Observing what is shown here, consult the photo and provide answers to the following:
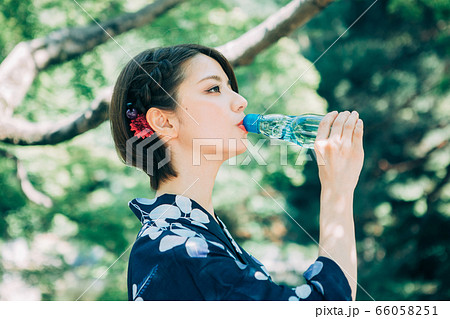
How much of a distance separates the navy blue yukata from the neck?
0.26m

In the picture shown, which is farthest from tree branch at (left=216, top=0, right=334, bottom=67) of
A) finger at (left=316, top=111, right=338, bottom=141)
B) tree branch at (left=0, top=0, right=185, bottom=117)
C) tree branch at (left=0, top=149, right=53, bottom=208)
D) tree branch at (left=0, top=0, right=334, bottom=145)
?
tree branch at (left=0, top=149, right=53, bottom=208)

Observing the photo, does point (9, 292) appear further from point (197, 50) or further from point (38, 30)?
point (197, 50)

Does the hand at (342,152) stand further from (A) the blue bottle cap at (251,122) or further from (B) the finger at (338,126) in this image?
(A) the blue bottle cap at (251,122)

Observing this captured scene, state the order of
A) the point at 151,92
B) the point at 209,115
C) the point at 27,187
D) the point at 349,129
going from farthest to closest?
1. the point at 27,187
2. the point at 151,92
3. the point at 209,115
4. the point at 349,129

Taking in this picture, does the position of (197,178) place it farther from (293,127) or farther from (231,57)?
(231,57)

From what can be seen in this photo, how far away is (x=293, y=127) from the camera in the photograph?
5.43 feet

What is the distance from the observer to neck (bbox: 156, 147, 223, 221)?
1.40 meters

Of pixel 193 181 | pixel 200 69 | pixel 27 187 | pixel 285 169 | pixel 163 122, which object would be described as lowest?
pixel 285 169

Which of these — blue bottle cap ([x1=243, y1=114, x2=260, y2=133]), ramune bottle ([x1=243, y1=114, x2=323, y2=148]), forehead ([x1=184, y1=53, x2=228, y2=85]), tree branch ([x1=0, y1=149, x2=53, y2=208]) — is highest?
forehead ([x1=184, y1=53, x2=228, y2=85])

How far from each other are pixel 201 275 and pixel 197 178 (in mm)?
471

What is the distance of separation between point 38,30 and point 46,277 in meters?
2.72

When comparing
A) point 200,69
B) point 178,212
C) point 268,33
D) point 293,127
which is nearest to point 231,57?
point 268,33

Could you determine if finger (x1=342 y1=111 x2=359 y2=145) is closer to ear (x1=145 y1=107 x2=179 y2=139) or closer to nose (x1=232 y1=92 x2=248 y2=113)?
nose (x1=232 y1=92 x2=248 y2=113)

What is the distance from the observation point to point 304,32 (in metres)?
5.67
